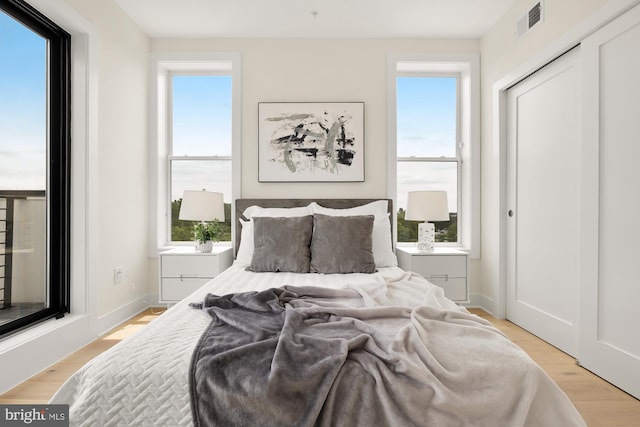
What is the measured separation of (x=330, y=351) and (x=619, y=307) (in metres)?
1.91

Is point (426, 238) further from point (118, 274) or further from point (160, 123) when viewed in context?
point (160, 123)

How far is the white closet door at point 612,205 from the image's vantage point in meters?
2.08

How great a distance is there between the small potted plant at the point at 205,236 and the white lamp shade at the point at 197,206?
18 centimetres

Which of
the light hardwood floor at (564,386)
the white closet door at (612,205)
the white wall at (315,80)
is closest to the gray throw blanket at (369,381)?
the light hardwood floor at (564,386)

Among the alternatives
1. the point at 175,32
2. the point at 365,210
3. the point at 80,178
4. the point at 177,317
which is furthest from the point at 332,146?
the point at 177,317

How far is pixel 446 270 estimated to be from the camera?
11.2 feet

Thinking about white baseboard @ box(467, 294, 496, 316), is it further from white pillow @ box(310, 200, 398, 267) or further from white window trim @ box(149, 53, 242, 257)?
white window trim @ box(149, 53, 242, 257)

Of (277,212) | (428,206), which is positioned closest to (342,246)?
(277,212)

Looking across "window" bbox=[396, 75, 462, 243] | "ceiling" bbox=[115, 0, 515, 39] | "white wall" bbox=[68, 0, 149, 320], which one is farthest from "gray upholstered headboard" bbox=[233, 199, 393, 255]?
"ceiling" bbox=[115, 0, 515, 39]

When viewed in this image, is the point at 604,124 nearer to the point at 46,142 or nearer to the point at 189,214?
the point at 189,214

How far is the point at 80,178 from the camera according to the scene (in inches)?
110

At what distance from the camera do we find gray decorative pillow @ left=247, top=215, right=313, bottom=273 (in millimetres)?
2924

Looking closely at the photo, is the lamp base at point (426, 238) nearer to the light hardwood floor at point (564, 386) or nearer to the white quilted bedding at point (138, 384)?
the light hardwood floor at point (564, 386)

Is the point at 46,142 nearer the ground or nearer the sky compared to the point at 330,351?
nearer the sky
